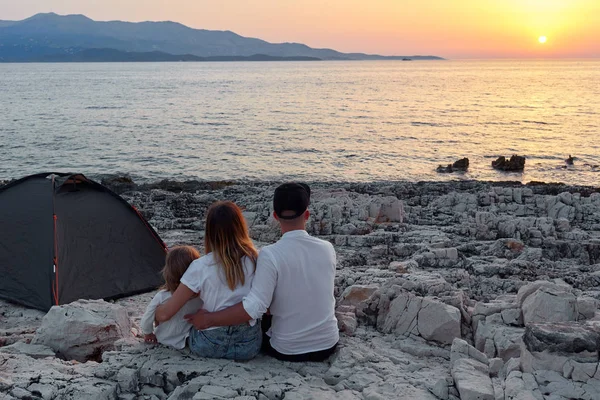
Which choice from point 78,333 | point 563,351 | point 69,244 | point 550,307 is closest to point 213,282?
point 78,333

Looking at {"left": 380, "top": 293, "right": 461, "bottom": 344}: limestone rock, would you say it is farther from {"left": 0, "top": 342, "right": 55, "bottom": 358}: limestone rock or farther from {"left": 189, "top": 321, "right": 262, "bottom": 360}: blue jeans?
{"left": 0, "top": 342, "right": 55, "bottom": 358}: limestone rock

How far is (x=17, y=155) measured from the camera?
3064cm

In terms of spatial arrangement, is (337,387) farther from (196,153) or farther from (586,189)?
(196,153)

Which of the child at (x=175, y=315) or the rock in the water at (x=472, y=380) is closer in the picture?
the rock in the water at (x=472, y=380)

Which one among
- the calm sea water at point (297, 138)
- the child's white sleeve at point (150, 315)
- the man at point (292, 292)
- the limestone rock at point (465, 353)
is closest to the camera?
the man at point (292, 292)

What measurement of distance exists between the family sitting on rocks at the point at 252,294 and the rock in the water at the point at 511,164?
992 inches

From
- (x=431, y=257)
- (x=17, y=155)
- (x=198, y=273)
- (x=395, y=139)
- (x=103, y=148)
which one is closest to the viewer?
(x=198, y=273)

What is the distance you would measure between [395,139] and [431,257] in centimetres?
2817

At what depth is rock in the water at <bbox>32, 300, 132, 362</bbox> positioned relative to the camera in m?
6.11

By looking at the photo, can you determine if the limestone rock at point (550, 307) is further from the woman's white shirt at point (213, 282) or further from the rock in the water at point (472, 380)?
the woman's white shirt at point (213, 282)

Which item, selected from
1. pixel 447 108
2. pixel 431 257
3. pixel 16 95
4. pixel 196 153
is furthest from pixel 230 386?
pixel 16 95

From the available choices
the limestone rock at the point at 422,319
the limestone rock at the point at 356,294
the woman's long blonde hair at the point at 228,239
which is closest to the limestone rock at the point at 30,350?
the woman's long blonde hair at the point at 228,239

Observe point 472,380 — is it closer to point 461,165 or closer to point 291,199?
point 291,199

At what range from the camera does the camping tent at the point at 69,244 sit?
873 centimetres
